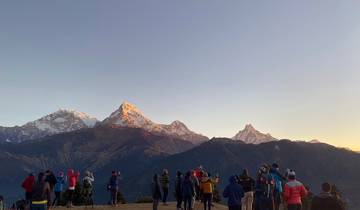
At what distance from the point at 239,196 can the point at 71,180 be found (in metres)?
15.9

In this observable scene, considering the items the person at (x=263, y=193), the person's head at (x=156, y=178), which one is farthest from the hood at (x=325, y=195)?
the person's head at (x=156, y=178)

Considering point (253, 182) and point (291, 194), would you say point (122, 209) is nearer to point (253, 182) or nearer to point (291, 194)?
point (253, 182)

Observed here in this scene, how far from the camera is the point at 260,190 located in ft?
79.6

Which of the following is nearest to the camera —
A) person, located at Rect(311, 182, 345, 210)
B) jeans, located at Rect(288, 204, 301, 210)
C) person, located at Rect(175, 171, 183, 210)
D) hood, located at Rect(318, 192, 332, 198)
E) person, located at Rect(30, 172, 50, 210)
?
person, located at Rect(311, 182, 345, 210)

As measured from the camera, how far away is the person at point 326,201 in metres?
15.4

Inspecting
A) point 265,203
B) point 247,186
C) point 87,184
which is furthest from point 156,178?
point 265,203

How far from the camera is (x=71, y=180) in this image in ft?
111

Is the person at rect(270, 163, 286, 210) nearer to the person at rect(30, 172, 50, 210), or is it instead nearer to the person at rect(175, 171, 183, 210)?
the person at rect(175, 171, 183, 210)

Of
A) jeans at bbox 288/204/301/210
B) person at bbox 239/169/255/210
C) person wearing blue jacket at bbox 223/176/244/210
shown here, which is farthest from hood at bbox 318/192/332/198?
person at bbox 239/169/255/210

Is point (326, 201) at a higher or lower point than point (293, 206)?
higher

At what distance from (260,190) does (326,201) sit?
29.2 ft

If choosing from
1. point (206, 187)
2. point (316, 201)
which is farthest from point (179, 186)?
point (316, 201)

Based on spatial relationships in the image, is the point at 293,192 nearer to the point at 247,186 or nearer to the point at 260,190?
the point at 260,190

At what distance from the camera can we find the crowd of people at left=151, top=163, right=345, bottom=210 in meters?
15.7
